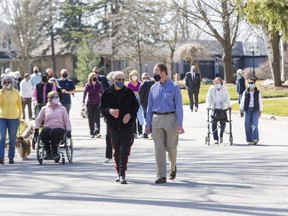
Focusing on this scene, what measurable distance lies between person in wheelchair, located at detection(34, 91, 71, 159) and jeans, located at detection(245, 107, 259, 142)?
5976 millimetres

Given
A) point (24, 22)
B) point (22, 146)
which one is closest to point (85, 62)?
point (24, 22)

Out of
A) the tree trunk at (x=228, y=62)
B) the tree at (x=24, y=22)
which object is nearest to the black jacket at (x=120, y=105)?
the tree trunk at (x=228, y=62)

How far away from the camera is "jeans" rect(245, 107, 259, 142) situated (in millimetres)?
21062

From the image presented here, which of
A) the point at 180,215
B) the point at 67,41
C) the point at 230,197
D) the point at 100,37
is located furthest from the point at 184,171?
the point at 67,41

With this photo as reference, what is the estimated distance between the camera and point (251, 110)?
69.8 feet

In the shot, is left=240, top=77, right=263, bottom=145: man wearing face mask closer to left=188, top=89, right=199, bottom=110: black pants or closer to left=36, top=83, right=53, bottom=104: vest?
left=36, top=83, right=53, bottom=104: vest

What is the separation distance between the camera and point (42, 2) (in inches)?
3435

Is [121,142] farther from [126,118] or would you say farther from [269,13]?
[269,13]

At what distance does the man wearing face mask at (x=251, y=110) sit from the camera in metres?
21.1

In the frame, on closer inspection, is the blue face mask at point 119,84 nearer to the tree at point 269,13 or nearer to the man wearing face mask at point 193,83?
the tree at point 269,13

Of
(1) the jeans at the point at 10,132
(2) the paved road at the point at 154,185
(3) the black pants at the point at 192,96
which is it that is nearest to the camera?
(2) the paved road at the point at 154,185

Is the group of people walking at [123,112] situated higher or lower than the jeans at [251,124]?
higher

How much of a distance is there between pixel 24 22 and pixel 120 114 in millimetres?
72141

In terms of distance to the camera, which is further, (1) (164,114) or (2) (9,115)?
(2) (9,115)
